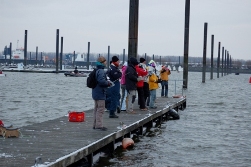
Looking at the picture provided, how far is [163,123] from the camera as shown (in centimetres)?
2128

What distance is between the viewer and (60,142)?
11.5 metres

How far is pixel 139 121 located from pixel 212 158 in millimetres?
3004

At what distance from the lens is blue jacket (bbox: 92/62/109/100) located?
1259cm

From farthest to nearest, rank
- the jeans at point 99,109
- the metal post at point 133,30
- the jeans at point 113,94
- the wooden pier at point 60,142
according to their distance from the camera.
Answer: the metal post at point 133,30 < the jeans at point 113,94 < the jeans at point 99,109 < the wooden pier at point 60,142

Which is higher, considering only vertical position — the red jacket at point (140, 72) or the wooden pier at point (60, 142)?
the red jacket at point (140, 72)

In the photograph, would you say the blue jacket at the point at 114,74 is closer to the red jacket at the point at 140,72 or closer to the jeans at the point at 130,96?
the jeans at the point at 130,96

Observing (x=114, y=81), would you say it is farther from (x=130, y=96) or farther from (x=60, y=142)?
(x=60, y=142)

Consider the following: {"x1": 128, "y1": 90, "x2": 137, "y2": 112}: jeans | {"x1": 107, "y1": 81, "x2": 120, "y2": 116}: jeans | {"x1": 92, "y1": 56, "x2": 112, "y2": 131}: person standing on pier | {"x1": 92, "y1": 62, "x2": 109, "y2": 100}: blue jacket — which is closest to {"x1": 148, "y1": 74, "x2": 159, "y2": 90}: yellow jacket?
{"x1": 128, "y1": 90, "x2": 137, "y2": 112}: jeans

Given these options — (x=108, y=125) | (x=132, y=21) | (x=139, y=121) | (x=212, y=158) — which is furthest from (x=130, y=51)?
(x=212, y=158)

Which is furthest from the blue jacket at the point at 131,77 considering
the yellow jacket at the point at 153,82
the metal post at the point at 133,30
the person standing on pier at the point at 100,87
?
the person standing on pier at the point at 100,87

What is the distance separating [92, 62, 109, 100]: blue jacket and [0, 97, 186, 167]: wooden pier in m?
0.93

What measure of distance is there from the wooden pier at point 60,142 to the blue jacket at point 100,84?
3.06 ft

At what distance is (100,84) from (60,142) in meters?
1.83

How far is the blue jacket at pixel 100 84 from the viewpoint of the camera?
12594mm
